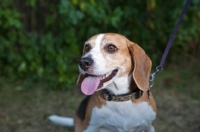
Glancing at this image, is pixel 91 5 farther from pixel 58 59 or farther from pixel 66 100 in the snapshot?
pixel 66 100

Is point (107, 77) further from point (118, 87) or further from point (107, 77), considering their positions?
point (118, 87)

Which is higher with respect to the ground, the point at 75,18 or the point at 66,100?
the point at 75,18

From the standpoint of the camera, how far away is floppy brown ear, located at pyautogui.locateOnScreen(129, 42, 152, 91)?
2.67 meters

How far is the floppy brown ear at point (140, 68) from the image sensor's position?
2668 mm

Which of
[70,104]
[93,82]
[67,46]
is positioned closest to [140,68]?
[93,82]

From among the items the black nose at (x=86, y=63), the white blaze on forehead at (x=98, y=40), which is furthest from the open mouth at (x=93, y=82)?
the white blaze on forehead at (x=98, y=40)

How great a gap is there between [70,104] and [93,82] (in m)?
1.73

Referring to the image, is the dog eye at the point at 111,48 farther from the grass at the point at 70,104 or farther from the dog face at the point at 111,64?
the grass at the point at 70,104

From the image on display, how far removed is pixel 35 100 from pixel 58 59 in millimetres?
581

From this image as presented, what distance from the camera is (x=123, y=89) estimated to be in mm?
2766

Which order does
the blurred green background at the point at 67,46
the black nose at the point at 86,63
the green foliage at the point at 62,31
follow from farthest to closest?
1. the green foliage at the point at 62,31
2. the blurred green background at the point at 67,46
3. the black nose at the point at 86,63

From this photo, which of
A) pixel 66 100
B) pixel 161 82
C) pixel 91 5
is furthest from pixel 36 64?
pixel 161 82

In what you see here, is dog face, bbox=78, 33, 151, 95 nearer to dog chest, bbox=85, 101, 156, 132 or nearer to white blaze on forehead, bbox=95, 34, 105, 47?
white blaze on forehead, bbox=95, 34, 105, 47

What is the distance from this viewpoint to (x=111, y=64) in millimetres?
2621
